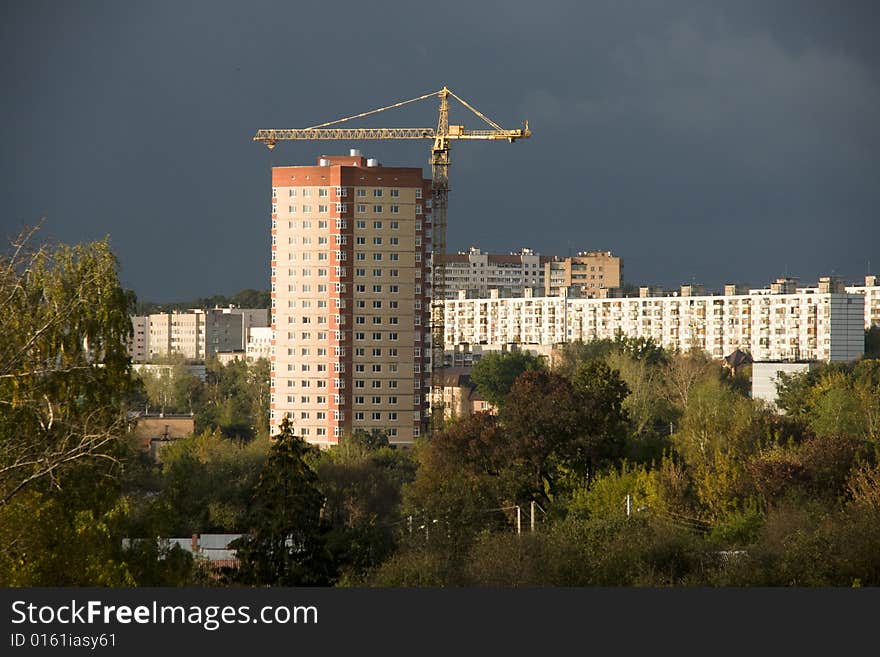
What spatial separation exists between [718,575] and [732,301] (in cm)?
6777

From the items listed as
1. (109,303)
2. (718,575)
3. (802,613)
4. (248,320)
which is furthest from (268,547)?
(248,320)

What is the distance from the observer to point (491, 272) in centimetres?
13500

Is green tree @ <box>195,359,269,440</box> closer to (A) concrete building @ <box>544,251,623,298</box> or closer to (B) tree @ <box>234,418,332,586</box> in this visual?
(B) tree @ <box>234,418,332,586</box>

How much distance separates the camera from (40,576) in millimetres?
13047

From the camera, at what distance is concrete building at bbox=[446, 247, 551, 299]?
133375 mm

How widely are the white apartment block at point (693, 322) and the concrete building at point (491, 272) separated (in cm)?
2857

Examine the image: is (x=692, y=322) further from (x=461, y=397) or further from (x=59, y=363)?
(x=59, y=363)

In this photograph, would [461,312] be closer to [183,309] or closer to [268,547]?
[183,309]

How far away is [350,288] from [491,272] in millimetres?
76326

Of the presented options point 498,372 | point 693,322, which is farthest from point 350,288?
point 693,322

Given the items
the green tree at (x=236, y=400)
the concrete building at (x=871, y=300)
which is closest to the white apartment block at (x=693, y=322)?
the concrete building at (x=871, y=300)

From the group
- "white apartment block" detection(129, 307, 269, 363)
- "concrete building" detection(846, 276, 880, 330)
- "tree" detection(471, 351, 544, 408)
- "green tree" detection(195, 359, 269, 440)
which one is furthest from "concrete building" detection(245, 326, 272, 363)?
"concrete building" detection(846, 276, 880, 330)

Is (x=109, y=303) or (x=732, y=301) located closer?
(x=109, y=303)

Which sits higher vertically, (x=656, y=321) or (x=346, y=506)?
(x=656, y=321)
